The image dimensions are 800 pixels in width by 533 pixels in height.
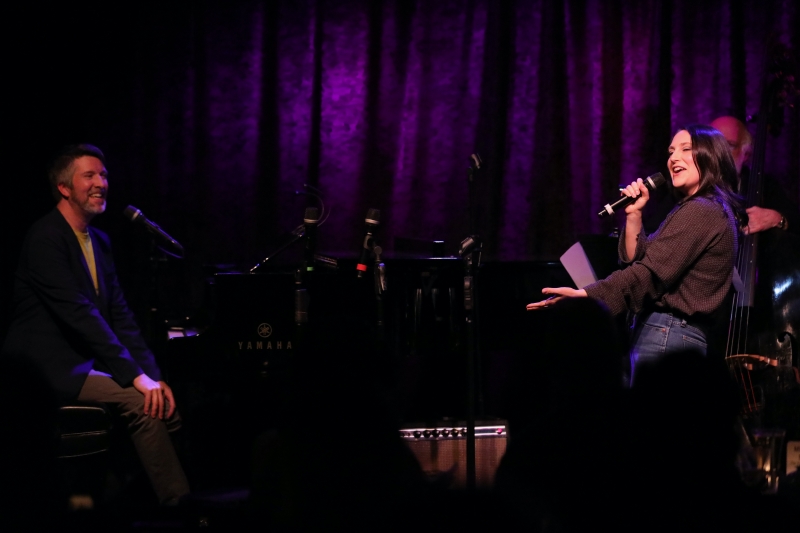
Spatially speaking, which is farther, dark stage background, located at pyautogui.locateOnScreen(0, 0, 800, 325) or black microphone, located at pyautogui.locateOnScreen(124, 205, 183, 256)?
dark stage background, located at pyautogui.locateOnScreen(0, 0, 800, 325)

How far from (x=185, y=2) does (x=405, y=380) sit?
2685 millimetres

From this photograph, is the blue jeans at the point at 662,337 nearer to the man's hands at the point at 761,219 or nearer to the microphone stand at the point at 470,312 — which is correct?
the microphone stand at the point at 470,312

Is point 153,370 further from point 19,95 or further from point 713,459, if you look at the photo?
point 713,459

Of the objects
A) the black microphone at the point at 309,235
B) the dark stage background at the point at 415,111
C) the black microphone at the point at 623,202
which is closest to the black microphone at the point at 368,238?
the black microphone at the point at 309,235

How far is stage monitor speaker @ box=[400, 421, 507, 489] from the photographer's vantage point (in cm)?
370

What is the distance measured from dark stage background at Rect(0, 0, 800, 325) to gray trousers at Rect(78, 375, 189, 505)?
148 cm

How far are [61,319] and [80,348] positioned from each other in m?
0.19

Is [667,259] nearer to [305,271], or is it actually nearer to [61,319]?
[305,271]

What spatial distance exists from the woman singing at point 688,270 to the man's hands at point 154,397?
5.33ft

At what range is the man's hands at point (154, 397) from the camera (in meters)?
3.38

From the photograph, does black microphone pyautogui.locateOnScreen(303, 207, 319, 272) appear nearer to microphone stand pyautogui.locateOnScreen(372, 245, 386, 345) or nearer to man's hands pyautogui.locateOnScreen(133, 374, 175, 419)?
microphone stand pyautogui.locateOnScreen(372, 245, 386, 345)

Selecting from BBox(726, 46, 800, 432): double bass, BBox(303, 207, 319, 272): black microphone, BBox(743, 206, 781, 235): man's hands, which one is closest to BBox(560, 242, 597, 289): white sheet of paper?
BBox(726, 46, 800, 432): double bass

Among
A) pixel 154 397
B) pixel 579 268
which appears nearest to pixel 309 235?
pixel 154 397

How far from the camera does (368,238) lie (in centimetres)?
341
